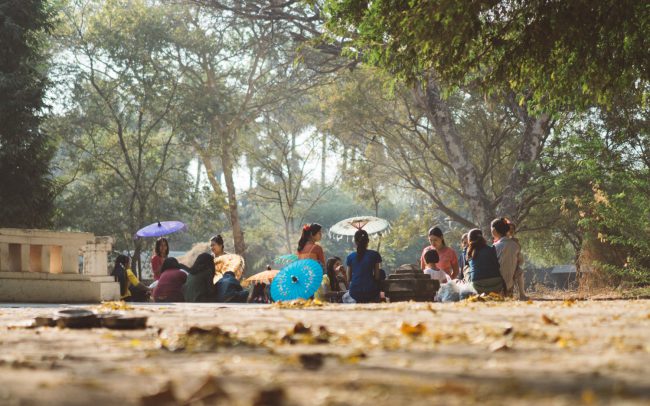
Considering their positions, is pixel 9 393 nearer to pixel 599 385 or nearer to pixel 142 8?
pixel 599 385

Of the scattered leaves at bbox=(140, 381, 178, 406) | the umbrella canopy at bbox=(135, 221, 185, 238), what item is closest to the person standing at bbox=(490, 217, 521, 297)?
the scattered leaves at bbox=(140, 381, 178, 406)

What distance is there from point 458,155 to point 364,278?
15.4m

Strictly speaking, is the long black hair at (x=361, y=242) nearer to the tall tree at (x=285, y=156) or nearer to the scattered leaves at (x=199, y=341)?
the scattered leaves at (x=199, y=341)

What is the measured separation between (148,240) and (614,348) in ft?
108

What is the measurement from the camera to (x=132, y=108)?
→ 1484 inches

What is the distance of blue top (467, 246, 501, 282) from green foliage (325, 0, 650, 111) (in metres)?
2.45

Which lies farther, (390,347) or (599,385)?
(390,347)

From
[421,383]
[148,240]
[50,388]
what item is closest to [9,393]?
[50,388]

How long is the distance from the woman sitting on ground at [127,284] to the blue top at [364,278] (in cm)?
571

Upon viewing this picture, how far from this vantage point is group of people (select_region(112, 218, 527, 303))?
1309 cm

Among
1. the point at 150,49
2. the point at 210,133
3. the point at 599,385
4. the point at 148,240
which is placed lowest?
the point at 599,385

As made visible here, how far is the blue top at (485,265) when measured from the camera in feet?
42.3

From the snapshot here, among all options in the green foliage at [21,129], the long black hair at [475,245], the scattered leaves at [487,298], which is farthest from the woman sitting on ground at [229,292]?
the green foliage at [21,129]

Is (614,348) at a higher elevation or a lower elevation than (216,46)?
lower
